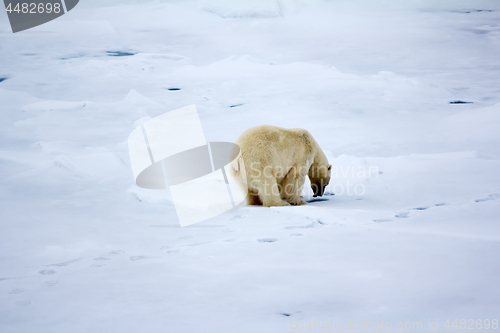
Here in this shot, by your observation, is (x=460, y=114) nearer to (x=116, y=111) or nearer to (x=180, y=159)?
(x=180, y=159)

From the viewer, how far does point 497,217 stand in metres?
3.08

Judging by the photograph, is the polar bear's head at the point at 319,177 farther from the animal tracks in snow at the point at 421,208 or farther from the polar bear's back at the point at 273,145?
the animal tracks in snow at the point at 421,208

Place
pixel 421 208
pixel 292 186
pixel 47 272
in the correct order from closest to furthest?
pixel 47 272 → pixel 421 208 → pixel 292 186

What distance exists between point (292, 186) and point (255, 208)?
0.53m

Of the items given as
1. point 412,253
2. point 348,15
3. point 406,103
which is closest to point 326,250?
point 412,253

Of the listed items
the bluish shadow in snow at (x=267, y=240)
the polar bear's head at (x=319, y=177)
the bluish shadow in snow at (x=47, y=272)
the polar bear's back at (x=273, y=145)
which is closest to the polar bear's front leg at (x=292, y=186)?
the polar bear's back at (x=273, y=145)

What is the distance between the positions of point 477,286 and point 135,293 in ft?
5.24

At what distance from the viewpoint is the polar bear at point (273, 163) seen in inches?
150

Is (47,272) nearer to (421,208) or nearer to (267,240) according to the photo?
(267,240)

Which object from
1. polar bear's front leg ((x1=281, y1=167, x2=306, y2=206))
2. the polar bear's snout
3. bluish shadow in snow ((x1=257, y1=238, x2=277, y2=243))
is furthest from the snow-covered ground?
polar bear's front leg ((x1=281, y1=167, x2=306, y2=206))

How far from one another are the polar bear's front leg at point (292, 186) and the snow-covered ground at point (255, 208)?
362mm

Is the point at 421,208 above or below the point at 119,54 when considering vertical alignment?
below

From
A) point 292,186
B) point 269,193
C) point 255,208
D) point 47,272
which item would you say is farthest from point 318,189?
point 47,272

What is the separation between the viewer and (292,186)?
4094mm
